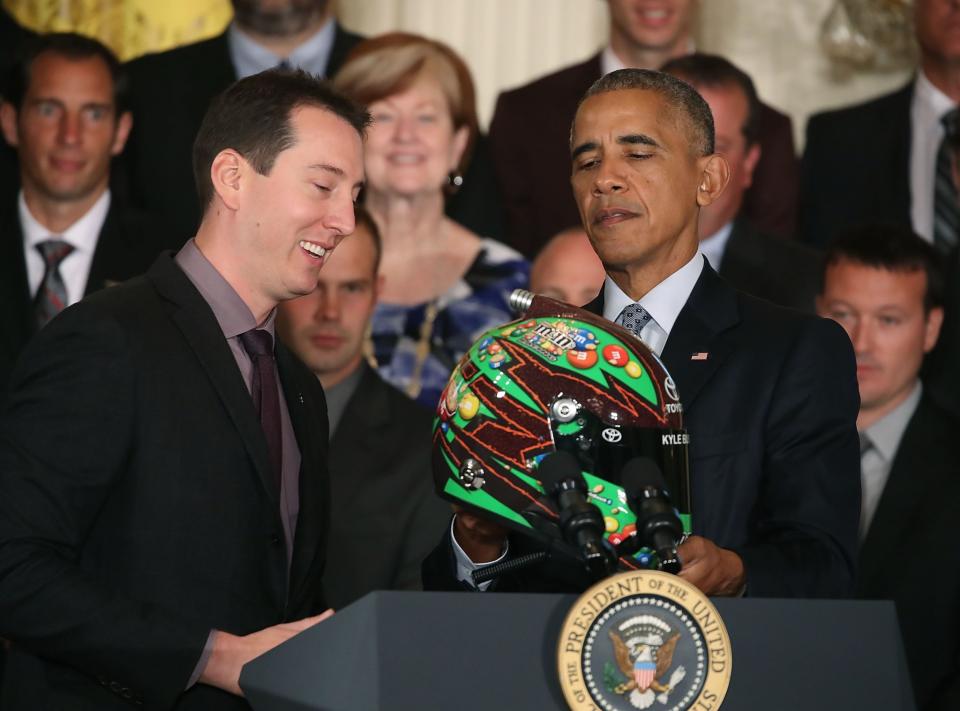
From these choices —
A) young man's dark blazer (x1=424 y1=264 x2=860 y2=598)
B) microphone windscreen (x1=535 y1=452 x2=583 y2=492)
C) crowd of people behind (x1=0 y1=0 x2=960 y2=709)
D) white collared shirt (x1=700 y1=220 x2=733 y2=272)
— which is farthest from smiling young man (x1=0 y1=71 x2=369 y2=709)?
white collared shirt (x1=700 y1=220 x2=733 y2=272)

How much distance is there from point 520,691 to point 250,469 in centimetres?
86

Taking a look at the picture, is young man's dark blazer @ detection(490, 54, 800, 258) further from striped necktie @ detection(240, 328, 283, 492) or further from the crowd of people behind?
striped necktie @ detection(240, 328, 283, 492)

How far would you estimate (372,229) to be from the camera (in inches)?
189

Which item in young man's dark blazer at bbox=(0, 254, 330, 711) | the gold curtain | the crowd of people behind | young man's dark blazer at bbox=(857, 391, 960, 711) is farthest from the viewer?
the gold curtain

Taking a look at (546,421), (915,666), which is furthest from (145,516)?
(915,666)

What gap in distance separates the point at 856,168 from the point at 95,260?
253 centimetres

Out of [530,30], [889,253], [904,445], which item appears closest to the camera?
[904,445]

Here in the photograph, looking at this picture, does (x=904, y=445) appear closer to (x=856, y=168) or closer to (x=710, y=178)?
(x=856, y=168)

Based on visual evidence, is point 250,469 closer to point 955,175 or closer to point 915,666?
point 915,666

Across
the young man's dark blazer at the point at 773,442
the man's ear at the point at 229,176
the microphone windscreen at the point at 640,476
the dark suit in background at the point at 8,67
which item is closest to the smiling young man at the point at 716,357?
the young man's dark blazer at the point at 773,442

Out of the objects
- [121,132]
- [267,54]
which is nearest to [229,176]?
[121,132]

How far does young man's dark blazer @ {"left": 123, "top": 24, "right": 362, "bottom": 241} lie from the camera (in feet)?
17.4

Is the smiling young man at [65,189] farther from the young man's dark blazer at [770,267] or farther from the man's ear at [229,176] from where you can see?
the man's ear at [229,176]

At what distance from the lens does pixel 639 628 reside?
202 cm
